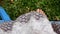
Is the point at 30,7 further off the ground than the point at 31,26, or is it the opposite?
the point at 31,26

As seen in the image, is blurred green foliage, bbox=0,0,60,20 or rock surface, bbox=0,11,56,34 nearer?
rock surface, bbox=0,11,56,34

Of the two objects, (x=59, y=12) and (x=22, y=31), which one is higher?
(x=22, y=31)

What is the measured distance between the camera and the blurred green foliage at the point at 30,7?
12.1 ft

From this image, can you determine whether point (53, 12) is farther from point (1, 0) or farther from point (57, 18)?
point (1, 0)

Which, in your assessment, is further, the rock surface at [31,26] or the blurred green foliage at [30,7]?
the blurred green foliage at [30,7]

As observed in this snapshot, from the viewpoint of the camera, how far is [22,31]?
1.87 metres

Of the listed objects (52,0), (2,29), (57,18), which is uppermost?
(2,29)

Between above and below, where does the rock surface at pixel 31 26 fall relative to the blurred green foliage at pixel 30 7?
above

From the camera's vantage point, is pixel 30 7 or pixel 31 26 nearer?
pixel 31 26

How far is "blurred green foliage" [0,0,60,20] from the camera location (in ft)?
12.1

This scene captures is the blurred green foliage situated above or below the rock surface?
below

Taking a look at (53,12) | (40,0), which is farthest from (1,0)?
(53,12)

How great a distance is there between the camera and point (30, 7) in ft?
12.2

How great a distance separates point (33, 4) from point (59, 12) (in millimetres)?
492
